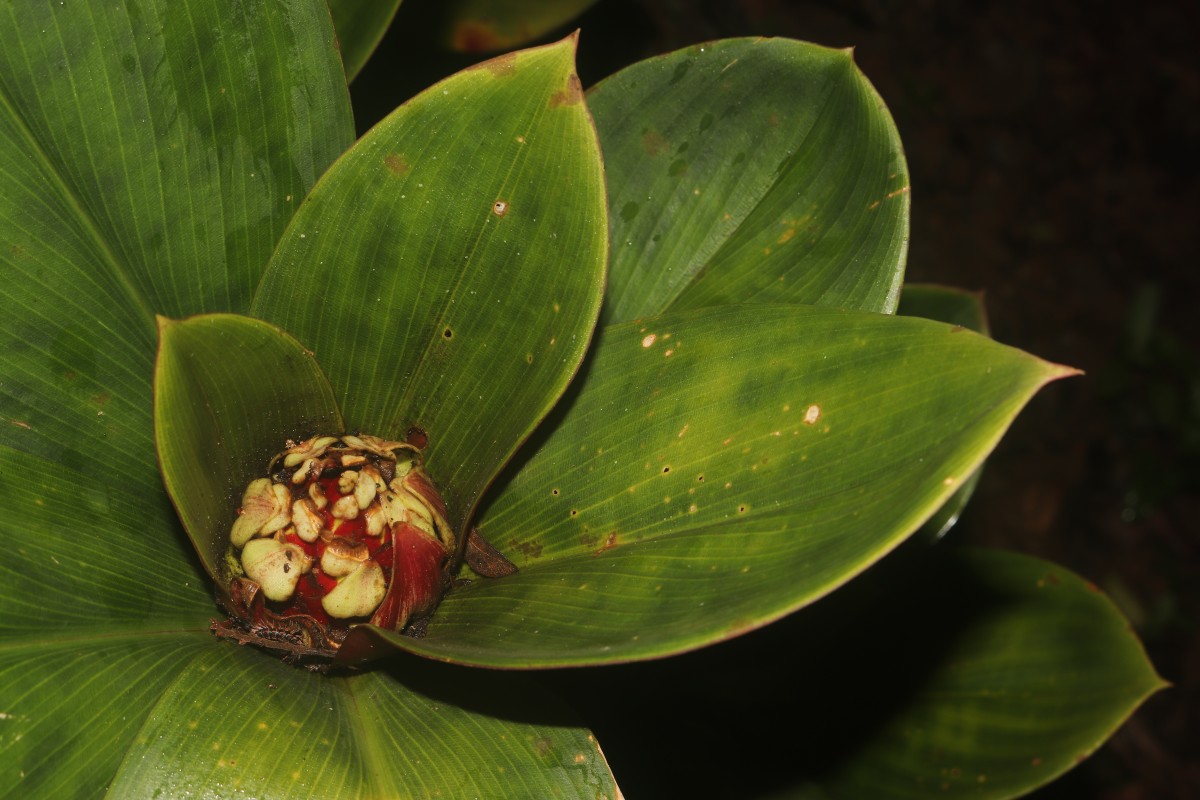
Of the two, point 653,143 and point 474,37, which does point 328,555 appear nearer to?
point 653,143

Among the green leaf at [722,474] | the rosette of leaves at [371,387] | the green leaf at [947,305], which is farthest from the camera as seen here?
the green leaf at [947,305]

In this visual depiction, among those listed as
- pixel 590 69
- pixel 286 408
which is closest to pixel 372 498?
pixel 286 408

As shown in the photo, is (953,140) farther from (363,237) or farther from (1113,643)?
(363,237)

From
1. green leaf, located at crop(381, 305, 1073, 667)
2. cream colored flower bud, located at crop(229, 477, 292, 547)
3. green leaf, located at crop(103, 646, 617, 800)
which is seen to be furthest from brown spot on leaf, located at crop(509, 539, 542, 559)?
cream colored flower bud, located at crop(229, 477, 292, 547)

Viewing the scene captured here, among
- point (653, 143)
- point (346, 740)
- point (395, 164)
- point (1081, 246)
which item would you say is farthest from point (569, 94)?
point (1081, 246)

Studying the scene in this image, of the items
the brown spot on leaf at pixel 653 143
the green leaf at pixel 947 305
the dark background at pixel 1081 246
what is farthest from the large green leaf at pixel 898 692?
the dark background at pixel 1081 246

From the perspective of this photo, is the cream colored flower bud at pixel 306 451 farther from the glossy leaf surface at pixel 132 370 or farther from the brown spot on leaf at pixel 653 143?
the brown spot on leaf at pixel 653 143
